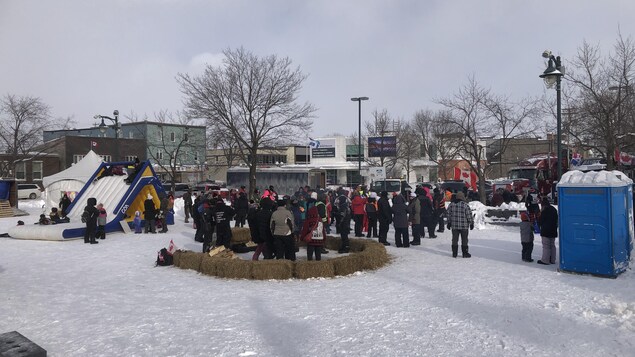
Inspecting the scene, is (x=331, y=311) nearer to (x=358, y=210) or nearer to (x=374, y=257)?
(x=374, y=257)

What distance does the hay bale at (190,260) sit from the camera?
33.7ft

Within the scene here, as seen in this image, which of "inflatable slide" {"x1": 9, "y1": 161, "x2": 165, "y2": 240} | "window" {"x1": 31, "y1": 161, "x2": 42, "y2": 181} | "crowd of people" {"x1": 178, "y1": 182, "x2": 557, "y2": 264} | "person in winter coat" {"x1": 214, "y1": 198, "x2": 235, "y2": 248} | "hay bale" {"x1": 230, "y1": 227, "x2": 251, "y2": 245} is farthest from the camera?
"window" {"x1": 31, "y1": 161, "x2": 42, "y2": 181}

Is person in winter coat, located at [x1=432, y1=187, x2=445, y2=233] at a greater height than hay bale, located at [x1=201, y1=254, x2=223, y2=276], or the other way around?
person in winter coat, located at [x1=432, y1=187, x2=445, y2=233]

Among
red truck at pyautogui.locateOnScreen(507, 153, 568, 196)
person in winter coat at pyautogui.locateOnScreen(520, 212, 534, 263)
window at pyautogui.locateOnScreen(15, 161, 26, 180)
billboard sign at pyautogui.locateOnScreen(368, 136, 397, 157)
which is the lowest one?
person in winter coat at pyautogui.locateOnScreen(520, 212, 534, 263)

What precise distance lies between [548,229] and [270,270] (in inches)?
235

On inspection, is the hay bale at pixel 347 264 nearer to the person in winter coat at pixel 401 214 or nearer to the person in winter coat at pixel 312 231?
the person in winter coat at pixel 312 231

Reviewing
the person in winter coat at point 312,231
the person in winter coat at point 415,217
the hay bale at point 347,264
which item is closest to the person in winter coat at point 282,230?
the person in winter coat at point 312,231

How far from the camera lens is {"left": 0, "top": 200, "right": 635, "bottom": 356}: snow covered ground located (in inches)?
216

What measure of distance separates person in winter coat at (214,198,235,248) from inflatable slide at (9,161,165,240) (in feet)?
21.9

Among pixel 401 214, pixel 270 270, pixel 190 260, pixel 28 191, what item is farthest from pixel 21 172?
pixel 270 270

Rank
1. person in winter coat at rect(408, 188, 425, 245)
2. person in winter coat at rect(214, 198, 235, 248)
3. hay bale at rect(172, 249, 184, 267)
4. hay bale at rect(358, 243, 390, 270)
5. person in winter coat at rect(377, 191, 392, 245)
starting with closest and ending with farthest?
hay bale at rect(358, 243, 390, 270) → hay bale at rect(172, 249, 184, 267) → person in winter coat at rect(214, 198, 235, 248) → person in winter coat at rect(408, 188, 425, 245) → person in winter coat at rect(377, 191, 392, 245)

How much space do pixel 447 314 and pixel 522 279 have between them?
9.53 feet

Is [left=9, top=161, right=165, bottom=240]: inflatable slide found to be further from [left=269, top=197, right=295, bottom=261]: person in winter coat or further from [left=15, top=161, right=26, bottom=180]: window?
[left=15, top=161, right=26, bottom=180]: window

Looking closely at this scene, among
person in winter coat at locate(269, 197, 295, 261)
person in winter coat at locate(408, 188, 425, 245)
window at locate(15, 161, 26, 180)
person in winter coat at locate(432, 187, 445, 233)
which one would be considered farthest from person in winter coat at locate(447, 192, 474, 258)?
window at locate(15, 161, 26, 180)
